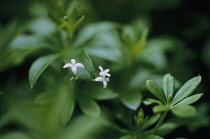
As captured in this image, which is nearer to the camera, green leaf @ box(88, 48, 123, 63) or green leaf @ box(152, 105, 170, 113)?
green leaf @ box(152, 105, 170, 113)

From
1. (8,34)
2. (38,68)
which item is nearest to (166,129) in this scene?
(38,68)

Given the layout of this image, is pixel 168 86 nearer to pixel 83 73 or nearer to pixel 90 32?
pixel 83 73

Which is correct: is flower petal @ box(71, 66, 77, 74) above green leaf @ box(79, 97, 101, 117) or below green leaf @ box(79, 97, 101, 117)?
above

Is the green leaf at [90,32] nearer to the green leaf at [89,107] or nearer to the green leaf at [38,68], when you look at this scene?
the green leaf at [38,68]

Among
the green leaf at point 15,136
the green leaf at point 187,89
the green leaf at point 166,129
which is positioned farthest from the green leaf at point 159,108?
the green leaf at point 15,136

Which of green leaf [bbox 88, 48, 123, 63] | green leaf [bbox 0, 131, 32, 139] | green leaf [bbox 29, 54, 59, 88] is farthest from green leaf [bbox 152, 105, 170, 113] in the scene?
green leaf [bbox 0, 131, 32, 139]

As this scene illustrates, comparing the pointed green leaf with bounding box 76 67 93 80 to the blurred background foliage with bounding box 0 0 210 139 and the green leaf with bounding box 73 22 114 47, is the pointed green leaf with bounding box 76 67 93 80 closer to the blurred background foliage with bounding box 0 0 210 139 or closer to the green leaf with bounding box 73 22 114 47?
the blurred background foliage with bounding box 0 0 210 139
